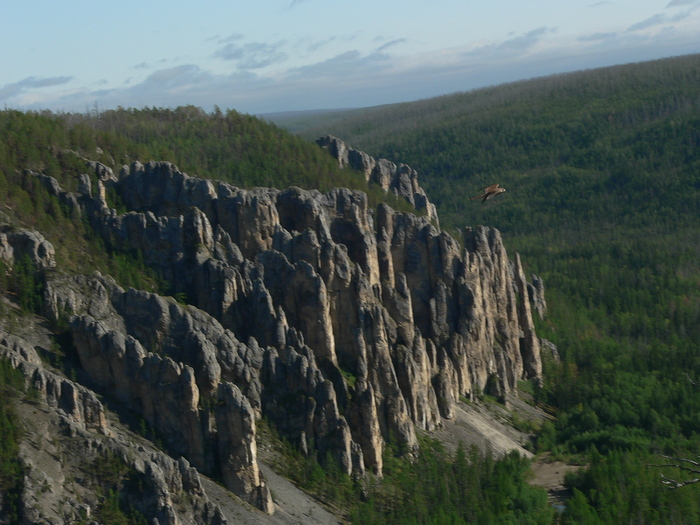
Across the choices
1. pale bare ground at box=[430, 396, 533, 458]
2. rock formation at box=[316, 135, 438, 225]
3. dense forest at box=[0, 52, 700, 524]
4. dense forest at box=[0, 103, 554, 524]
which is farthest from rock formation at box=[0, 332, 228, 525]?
rock formation at box=[316, 135, 438, 225]

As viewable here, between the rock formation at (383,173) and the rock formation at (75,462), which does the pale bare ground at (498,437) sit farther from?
the rock formation at (383,173)

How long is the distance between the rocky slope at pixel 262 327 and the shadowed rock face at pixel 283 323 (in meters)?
0.15

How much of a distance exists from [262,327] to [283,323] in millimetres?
1963

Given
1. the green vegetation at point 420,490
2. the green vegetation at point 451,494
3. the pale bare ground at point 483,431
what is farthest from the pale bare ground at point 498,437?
the green vegetation at point 420,490

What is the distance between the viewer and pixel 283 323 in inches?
4220

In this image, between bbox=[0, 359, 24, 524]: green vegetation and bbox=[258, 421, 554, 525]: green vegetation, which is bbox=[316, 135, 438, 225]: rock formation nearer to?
bbox=[258, 421, 554, 525]: green vegetation

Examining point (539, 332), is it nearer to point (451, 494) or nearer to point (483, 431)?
point (483, 431)

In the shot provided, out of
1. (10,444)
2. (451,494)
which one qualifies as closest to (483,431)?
(451,494)

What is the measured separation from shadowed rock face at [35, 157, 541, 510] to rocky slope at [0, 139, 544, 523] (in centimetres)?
15

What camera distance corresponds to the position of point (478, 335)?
132m

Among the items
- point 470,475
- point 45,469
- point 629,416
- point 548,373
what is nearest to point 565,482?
point 470,475

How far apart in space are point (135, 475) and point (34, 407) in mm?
8753

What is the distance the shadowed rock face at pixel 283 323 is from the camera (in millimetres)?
94500

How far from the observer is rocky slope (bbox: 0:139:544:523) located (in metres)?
93.6
